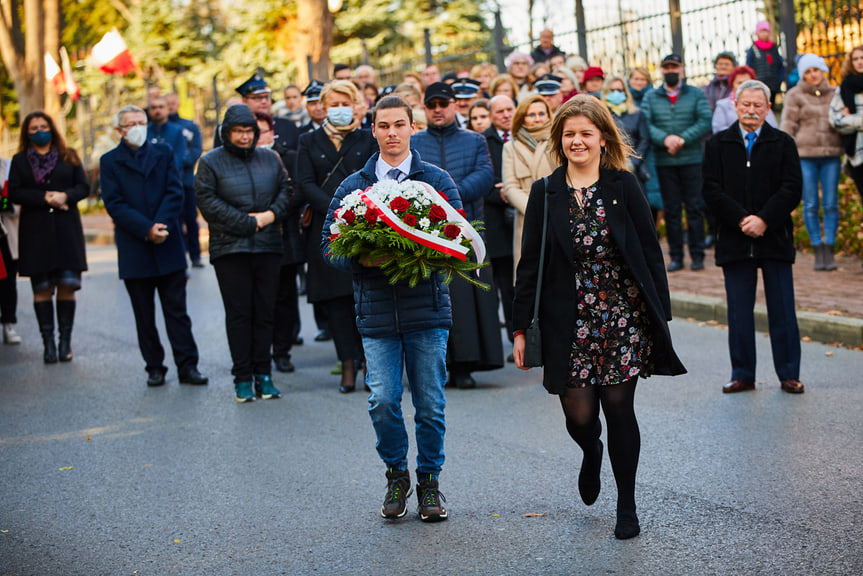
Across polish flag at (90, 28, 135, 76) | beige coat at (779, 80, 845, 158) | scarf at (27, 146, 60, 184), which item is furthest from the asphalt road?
polish flag at (90, 28, 135, 76)

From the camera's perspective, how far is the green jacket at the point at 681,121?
540 inches

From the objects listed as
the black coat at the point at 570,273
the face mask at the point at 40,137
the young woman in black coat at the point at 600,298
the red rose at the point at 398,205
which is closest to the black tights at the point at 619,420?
the young woman in black coat at the point at 600,298

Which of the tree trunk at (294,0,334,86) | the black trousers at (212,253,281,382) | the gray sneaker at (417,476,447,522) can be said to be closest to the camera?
Answer: the gray sneaker at (417,476,447,522)

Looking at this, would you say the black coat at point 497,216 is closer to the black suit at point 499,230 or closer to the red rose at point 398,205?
the black suit at point 499,230

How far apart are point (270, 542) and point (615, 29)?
45.2 ft

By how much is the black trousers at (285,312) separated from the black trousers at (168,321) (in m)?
0.79

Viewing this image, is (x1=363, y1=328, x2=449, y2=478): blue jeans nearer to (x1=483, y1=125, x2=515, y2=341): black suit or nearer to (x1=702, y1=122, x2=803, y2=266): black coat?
(x1=702, y1=122, x2=803, y2=266): black coat

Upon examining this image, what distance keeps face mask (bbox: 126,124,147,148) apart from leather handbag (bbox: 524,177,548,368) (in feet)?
17.6

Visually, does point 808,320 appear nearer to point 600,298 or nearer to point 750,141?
point 750,141

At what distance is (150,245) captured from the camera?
9.77 metres

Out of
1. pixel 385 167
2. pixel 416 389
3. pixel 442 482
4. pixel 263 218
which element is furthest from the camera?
pixel 263 218

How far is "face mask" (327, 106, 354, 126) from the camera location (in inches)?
354

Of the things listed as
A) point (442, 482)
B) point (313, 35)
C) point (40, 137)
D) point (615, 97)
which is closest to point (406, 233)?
point (442, 482)

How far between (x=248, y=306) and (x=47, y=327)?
3.21 m
